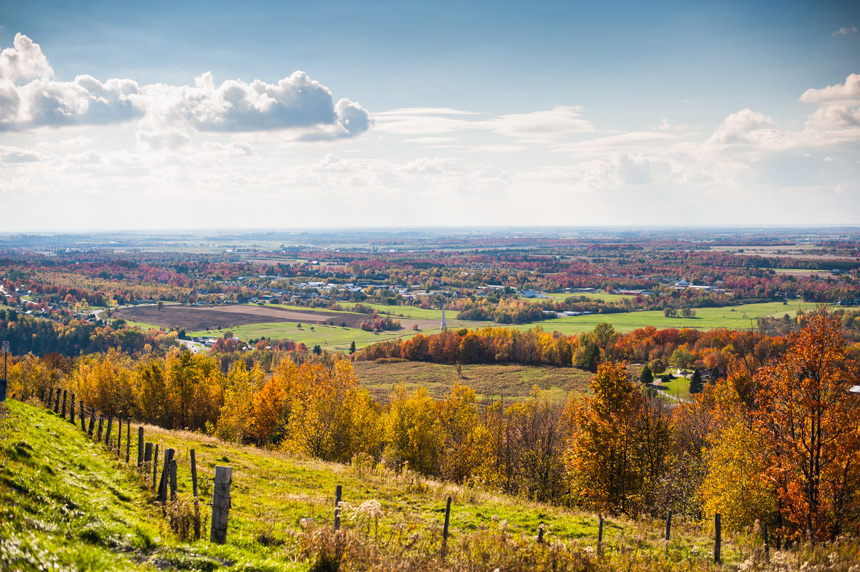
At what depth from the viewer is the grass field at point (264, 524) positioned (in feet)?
29.9

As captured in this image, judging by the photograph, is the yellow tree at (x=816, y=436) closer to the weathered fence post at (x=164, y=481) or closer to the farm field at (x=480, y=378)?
the weathered fence post at (x=164, y=481)

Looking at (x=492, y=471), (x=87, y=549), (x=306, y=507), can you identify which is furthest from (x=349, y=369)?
(x=87, y=549)

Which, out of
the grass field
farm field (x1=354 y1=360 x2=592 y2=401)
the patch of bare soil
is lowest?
farm field (x1=354 y1=360 x2=592 y2=401)

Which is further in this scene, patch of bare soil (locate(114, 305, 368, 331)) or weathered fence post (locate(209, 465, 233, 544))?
patch of bare soil (locate(114, 305, 368, 331))

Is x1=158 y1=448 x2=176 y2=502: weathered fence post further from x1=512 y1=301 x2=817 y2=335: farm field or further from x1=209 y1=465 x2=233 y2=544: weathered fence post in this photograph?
x1=512 y1=301 x2=817 y2=335: farm field

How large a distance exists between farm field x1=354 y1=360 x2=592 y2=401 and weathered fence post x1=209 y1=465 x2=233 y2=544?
245 ft

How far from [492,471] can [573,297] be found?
524ft

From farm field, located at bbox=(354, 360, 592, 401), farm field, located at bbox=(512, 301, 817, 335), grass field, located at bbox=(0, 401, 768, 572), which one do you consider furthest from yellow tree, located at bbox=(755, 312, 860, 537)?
farm field, located at bbox=(512, 301, 817, 335)

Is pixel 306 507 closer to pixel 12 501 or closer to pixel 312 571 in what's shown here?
pixel 312 571

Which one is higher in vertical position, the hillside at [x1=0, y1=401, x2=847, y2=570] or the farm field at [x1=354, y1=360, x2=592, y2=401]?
the hillside at [x1=0, y1=401, x2=847, y2=570]

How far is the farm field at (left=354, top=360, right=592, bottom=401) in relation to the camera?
88938 mm

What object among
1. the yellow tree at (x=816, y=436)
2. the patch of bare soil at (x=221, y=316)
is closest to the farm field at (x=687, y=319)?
the patch of bare soil at (x=221, y=316)

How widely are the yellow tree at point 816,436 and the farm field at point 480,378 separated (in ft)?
209

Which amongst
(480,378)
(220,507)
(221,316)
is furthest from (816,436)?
(221,316)
